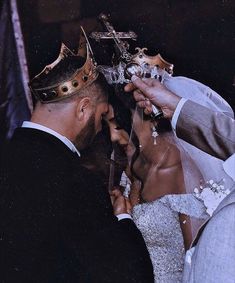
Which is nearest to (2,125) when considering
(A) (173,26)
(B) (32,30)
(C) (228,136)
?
(B) (32,30)

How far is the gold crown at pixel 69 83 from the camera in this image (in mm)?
1612

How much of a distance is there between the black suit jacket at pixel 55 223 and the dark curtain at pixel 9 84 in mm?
279

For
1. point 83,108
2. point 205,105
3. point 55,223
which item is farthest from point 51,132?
point 205,105

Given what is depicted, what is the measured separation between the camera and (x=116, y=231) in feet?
5.48

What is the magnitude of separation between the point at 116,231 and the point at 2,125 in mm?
608

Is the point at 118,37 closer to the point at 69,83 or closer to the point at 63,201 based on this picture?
the point at 69,83

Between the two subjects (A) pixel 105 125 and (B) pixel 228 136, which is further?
(A) pixel 105 125

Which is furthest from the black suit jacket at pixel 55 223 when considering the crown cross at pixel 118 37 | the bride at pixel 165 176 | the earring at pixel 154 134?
the crown cross at pixel 118 37

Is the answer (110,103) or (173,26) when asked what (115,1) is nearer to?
(173,26)

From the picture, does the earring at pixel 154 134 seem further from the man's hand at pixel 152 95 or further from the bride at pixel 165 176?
the man's hand at pixel 152 95

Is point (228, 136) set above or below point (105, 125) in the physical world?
above

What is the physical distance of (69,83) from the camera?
1.62 meters

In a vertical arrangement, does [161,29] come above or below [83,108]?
above

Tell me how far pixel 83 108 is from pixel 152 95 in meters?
0.28
